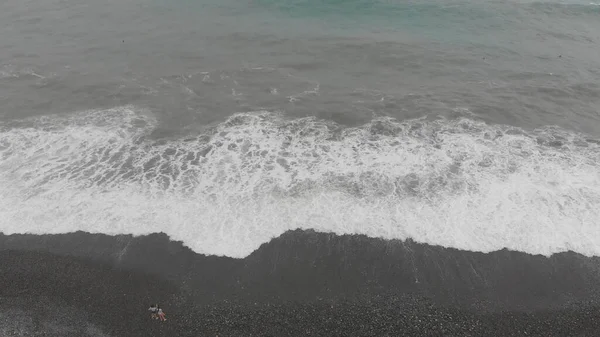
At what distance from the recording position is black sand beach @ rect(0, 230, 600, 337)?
2478cm

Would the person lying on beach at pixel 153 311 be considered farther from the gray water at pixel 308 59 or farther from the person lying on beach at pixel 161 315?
the gray water at pixel 308 59

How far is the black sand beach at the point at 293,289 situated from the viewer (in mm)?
24781

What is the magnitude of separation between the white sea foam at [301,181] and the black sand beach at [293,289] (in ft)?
5.68

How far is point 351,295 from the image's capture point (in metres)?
26.9

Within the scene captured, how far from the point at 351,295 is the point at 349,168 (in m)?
15.8

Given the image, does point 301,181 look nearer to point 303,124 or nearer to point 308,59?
point 303,124

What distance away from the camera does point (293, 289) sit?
89.6 feet

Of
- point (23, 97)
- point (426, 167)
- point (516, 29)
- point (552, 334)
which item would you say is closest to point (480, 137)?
point (426, 167)

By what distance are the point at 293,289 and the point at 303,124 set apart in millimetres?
24180

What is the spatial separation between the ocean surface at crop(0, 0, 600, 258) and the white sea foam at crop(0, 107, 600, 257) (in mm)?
193

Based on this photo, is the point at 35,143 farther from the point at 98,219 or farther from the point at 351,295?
the point at 351,295

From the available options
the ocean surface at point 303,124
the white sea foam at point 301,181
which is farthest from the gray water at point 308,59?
the white sea foam at point 301,181

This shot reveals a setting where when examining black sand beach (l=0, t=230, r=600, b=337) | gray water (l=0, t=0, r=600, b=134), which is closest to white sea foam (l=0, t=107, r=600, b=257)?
black sand beach (l=0, t=230, r=600, b=337)

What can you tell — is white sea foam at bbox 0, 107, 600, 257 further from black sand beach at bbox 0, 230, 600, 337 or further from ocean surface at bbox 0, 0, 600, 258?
black sand beach at bbox 0, 230, 600, 337
